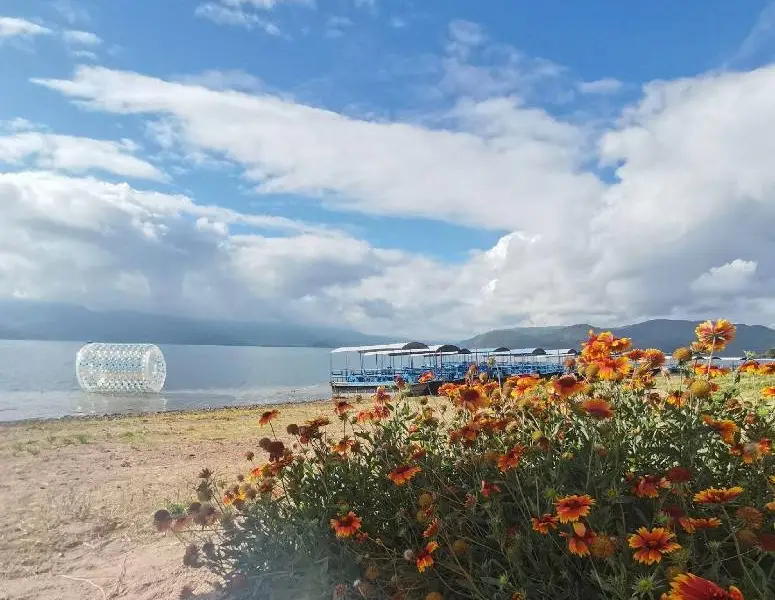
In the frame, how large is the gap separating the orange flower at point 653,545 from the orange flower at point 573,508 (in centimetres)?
15

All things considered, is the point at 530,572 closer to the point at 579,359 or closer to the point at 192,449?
the point at 579,359

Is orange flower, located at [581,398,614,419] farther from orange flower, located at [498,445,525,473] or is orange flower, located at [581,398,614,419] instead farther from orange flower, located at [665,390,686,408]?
orange flower, located at [665,390,686,408]

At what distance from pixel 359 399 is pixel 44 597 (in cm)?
220

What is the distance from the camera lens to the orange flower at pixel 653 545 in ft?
5.39

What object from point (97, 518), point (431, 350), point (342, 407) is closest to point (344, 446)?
point (342, 407)

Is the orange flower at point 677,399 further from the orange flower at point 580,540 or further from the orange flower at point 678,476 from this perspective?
the orange flower at point 580,540

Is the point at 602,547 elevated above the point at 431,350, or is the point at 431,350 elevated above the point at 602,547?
the point at 431,350

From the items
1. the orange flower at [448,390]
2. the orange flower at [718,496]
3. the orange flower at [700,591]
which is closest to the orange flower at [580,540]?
the orange flower at [718,496]

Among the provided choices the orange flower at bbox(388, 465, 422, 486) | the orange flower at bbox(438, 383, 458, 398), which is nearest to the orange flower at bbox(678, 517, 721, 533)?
the orange flower at bbox(388, 465, 422, 486)

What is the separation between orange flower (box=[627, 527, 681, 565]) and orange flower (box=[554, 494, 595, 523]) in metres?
0.15

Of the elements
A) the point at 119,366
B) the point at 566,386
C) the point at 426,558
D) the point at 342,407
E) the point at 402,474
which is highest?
the point at 566,386

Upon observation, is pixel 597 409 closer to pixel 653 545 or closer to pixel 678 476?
pixel 678 476

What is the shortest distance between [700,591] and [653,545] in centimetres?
66

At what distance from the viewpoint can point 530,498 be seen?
87.1 inches
